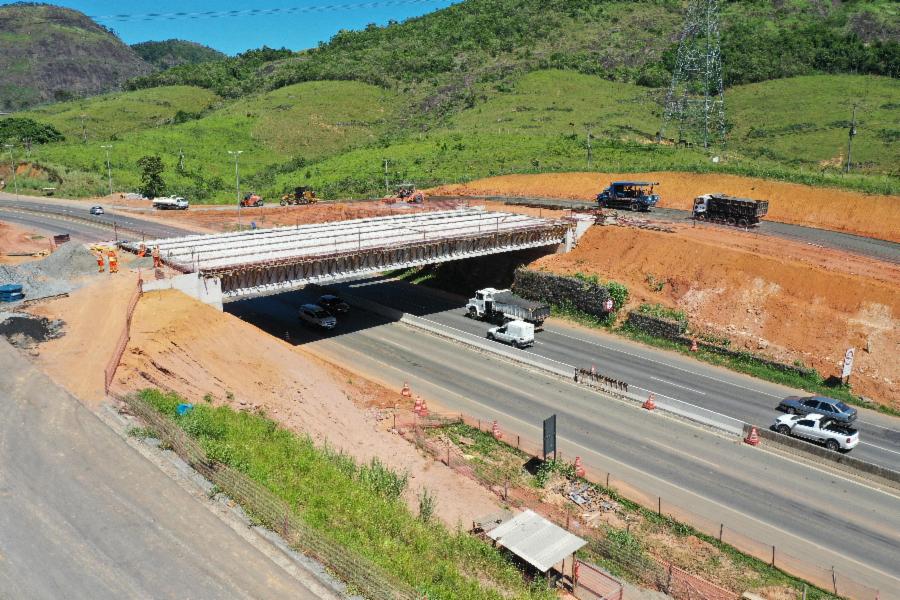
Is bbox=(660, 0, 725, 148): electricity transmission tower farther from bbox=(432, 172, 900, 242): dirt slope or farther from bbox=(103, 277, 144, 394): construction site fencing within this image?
bbox=(103, 277, 144, 394): construction site fencing

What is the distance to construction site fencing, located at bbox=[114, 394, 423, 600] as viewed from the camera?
58.3 feet

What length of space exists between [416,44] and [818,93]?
112m

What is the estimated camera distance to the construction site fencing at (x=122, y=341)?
29.5 metres

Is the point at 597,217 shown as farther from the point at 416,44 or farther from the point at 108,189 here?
the point at 416,44

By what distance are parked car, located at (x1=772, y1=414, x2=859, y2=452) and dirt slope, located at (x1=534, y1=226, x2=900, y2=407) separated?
25.7 ft

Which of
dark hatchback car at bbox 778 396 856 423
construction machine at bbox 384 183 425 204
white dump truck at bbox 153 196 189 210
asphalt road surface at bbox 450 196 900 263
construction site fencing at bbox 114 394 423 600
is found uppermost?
construction machine at bbox 384 183 425 204

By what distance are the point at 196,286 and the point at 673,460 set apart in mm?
27862

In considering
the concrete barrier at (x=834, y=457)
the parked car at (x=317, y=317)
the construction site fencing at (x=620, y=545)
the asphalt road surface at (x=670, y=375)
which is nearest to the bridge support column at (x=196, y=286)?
the parked car at (x=317, y=317)

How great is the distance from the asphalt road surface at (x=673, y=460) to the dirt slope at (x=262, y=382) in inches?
254

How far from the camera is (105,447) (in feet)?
80.2

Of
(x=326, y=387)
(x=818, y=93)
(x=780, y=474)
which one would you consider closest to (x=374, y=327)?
(x=326, y=387)

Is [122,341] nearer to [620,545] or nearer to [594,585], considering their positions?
[594,585]

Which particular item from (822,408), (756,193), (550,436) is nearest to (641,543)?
(550,436)

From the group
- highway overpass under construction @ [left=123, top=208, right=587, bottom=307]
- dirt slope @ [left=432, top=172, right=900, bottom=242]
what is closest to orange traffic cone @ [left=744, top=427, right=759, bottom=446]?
highway overpass under construction @ [left=123, top=208, right=587, bottom=307]
